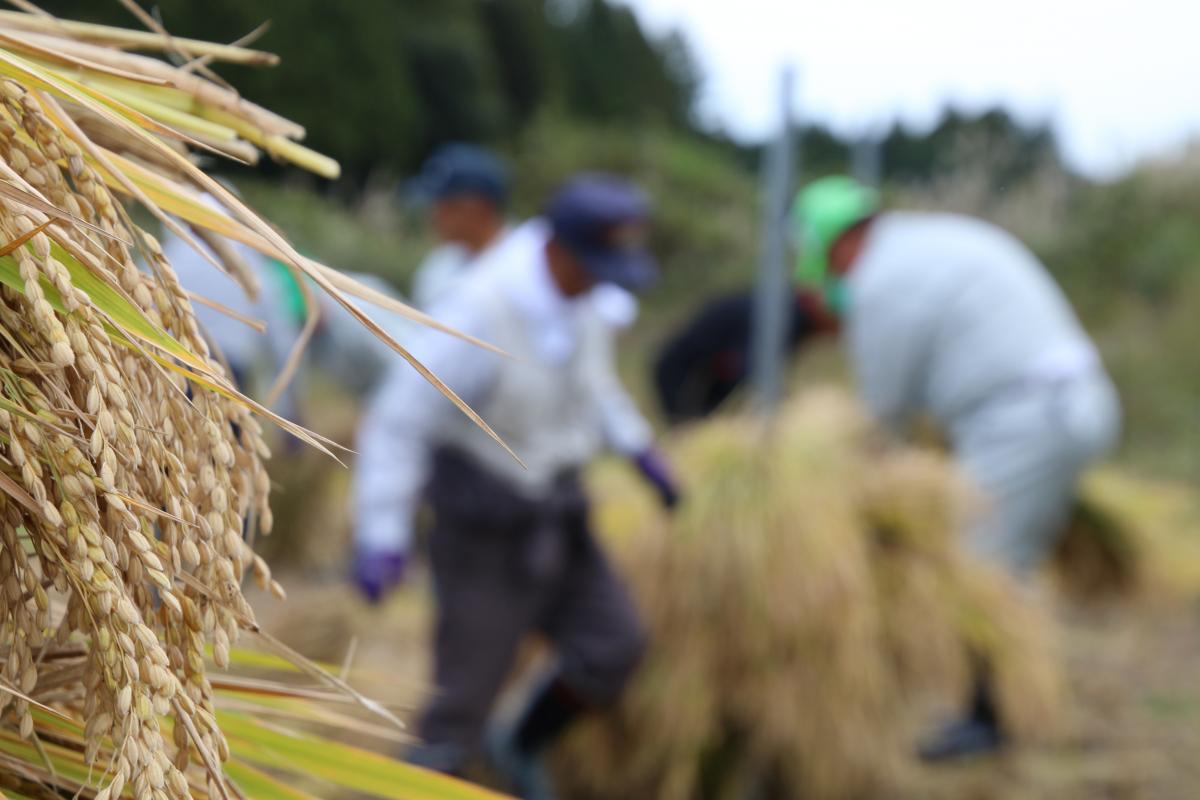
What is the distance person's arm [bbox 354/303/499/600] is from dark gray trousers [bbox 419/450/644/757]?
74 mm

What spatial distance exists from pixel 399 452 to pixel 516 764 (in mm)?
871

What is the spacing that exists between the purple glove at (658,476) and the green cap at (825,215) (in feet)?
4.36

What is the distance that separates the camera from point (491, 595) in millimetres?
2791

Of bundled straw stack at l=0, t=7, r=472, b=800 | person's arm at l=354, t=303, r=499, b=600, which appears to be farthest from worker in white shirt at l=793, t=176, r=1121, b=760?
bundled straw stack at l=0, t=7, r=472, b=800

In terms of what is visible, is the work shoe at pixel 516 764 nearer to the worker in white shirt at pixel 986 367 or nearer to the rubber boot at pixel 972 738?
the rubber boot at pixel 972 738

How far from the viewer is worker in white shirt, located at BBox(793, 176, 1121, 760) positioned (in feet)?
13.0

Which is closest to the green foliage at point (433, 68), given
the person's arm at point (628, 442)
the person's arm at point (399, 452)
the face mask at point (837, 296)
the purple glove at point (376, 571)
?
the face mask at point (837, 296)

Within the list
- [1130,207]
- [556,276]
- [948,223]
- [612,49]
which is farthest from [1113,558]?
[612,49]

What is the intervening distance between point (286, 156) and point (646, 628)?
224 centimetres

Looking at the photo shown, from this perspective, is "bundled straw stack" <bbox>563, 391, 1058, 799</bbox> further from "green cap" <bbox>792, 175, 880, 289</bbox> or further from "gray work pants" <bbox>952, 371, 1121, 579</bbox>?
"green cap" <bbox>792, 175, 880, 289</bbox>

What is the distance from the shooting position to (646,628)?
10.0ft

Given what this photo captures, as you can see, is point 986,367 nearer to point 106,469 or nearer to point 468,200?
point 468,200

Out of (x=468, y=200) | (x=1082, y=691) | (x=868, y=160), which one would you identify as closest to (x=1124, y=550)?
(x=1082, y=691)

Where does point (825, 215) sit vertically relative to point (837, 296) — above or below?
below
